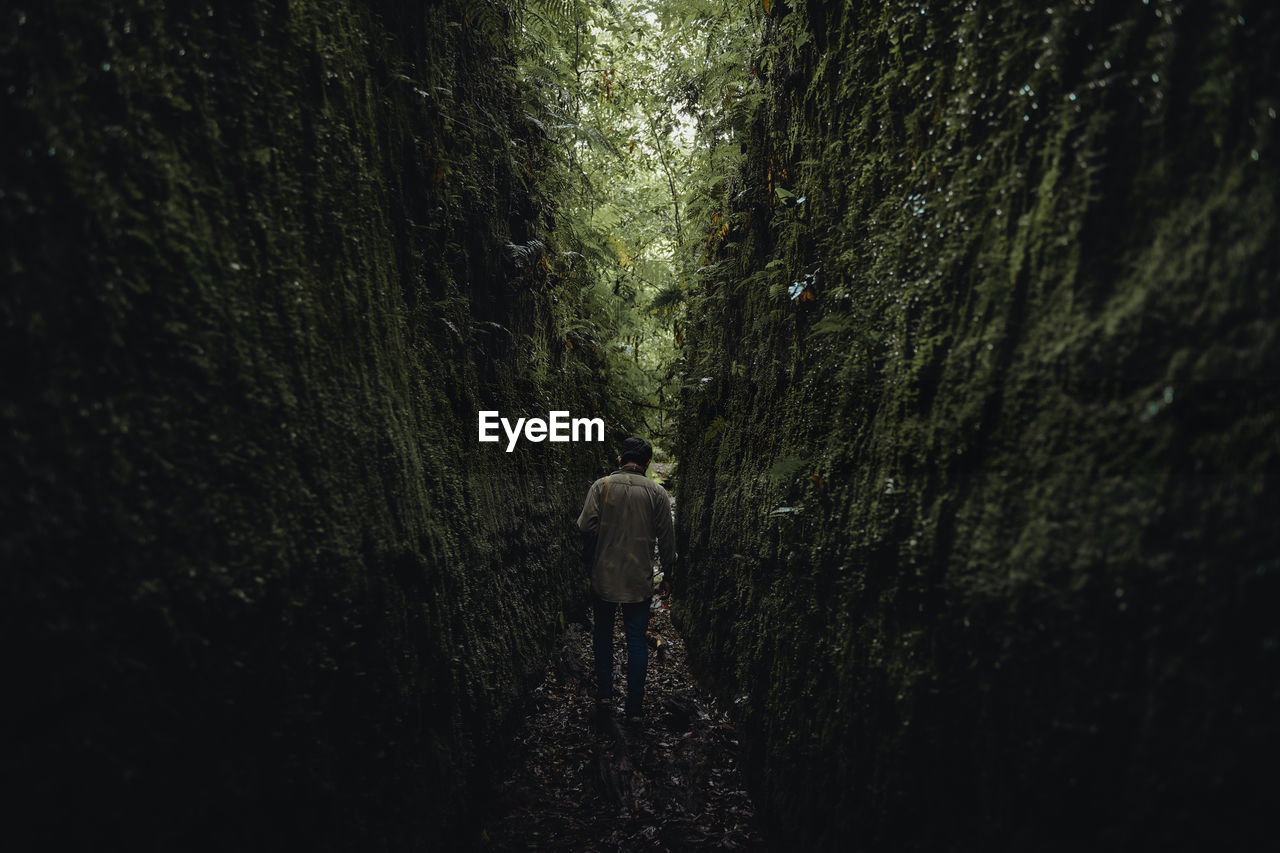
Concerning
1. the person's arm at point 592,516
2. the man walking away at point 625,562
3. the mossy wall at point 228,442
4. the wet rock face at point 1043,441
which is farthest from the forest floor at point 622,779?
the person's arm at point 592,516

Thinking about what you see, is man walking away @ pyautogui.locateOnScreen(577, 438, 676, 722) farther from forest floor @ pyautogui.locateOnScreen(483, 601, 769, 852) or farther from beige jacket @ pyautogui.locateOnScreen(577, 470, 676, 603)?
forest floor @ pyautogui.locateOnScreen(483, 601, 769, 852)

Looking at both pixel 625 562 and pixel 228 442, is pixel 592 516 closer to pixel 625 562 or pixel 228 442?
pixel 625 562

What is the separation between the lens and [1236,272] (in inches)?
57.5

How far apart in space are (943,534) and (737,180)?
5.47m

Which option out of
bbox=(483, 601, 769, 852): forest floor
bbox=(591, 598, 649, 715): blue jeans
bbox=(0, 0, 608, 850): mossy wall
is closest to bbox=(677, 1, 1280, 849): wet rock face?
bbox=(483, 601, 769, 852): forest floor

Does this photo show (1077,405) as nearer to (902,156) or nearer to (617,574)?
(902,156)

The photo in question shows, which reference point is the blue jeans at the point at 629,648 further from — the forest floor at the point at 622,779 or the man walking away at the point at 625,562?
the forest floor at the point at 622,779

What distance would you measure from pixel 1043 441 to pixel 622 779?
13.8 ft

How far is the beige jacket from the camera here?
580cm

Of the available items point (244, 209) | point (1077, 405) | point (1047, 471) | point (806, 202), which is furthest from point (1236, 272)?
point (806, 202)

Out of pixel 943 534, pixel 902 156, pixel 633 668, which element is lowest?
pixel 633 668

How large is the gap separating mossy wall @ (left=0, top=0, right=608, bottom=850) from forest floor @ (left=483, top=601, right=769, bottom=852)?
2.24 ft

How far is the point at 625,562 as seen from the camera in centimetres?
580

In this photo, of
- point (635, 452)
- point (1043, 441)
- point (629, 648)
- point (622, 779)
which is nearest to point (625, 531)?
point (635, 452)
